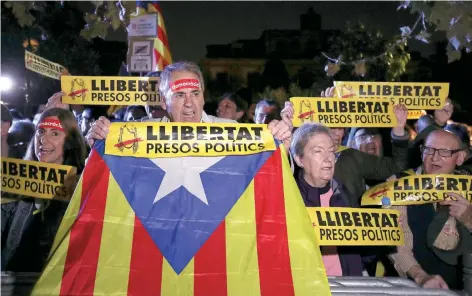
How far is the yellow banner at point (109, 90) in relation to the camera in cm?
519

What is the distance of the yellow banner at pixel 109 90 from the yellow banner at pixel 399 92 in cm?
186

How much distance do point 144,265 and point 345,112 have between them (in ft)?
8.90

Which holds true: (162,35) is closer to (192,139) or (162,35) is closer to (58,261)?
(192,139)

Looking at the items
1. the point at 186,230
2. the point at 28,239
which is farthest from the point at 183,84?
the point at 28,239

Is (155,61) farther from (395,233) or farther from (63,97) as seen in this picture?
(395,233)

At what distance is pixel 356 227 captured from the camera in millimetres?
3789

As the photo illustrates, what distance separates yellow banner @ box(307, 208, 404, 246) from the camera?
374 cm

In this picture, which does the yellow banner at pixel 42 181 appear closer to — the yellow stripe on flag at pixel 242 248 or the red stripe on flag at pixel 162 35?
the yellow stripe on flag at pixel 242 248

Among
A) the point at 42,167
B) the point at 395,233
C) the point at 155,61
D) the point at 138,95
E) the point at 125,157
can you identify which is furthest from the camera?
the point at 155,61

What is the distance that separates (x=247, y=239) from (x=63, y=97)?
9.50 feet

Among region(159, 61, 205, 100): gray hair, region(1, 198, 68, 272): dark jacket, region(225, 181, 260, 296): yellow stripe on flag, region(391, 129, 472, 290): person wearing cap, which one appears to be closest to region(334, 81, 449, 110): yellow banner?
region(391, 129, 472, 290): person wearing cap

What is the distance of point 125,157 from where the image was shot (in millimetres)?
3174

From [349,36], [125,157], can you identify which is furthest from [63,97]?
[349,36]

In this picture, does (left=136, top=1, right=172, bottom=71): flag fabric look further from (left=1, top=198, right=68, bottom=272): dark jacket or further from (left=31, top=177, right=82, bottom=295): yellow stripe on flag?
(left=31, top=177, right=82, bottom=295): yellow stripe on flag
